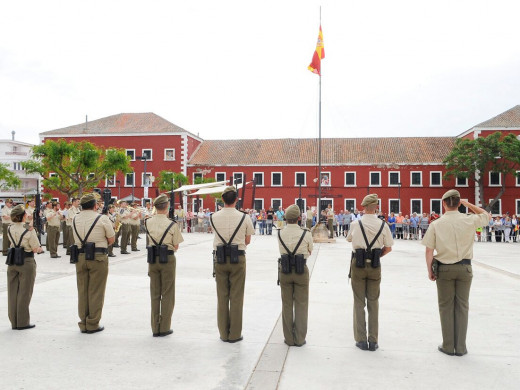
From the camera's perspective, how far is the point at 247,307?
761 cm

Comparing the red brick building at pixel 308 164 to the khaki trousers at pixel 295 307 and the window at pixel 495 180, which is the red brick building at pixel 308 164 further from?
the khaki trousers at pixel 295 307

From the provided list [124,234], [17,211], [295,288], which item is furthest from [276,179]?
[295,288]

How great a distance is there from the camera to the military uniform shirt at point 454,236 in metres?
5.29

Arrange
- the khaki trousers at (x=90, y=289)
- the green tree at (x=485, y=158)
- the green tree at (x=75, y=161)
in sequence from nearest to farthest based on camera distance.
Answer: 1. the khaki trousers at (x=90, y=289)
2. the green tree at (x=75, y=161)
3. the green tree at (x=485, y=158)

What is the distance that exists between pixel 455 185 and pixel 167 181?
29248 millimetres

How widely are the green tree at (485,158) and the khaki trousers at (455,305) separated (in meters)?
44.0

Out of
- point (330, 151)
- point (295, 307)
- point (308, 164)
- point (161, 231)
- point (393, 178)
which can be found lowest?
point (295, 307)

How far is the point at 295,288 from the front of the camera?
5664 mm

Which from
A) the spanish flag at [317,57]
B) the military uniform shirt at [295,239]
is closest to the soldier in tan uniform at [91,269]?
the military uniform shirt at [295,239]

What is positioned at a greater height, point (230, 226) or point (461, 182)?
point (461, 182)

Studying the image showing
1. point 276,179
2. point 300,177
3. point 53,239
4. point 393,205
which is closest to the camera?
point 53,239

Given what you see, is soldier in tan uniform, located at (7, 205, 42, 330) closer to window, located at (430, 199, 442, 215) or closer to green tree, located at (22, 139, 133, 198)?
green tree, located at (22, 139, 133, 198)

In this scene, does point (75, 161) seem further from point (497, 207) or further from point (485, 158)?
point (497, 207)

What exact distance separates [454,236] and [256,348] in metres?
2.57
